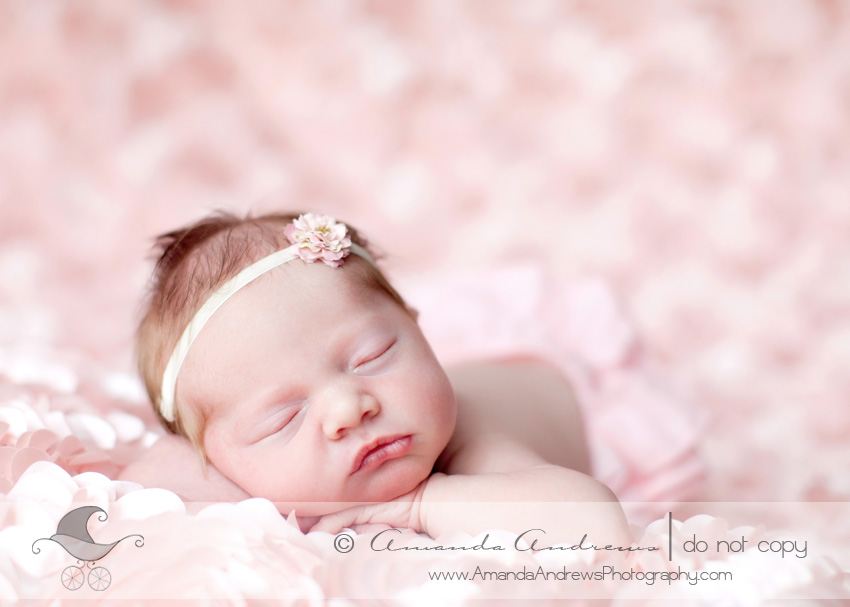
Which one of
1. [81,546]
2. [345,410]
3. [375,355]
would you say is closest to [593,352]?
[375,355]

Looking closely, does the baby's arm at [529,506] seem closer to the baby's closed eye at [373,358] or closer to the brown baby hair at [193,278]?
the baby's closed eye at [373,358]

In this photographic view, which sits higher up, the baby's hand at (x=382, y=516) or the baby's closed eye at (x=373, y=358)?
the baby's closed eye at (x=373, y=358)

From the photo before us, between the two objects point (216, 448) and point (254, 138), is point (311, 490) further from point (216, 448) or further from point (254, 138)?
point (254, 138)

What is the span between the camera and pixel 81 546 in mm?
949

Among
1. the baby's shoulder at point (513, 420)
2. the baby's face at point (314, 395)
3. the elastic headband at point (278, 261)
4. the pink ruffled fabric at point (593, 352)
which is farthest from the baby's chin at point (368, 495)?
the pink ruffled fabric at point (593, 352)

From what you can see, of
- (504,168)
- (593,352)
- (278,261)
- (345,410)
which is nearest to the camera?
(345,410)

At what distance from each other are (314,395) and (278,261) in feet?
0.74

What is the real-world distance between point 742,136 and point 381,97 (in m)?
0.96

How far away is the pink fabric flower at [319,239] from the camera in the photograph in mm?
1229

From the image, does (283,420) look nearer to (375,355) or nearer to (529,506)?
(375,355)

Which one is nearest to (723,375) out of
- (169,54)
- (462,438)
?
(462,438)

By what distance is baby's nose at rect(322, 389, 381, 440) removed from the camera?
106 cm

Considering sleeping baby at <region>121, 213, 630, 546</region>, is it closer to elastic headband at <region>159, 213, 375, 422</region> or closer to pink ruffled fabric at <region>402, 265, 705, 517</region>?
elastic headband at <region>159, 213, 375, 422</region>

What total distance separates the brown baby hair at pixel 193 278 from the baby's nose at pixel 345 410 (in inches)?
8.3
